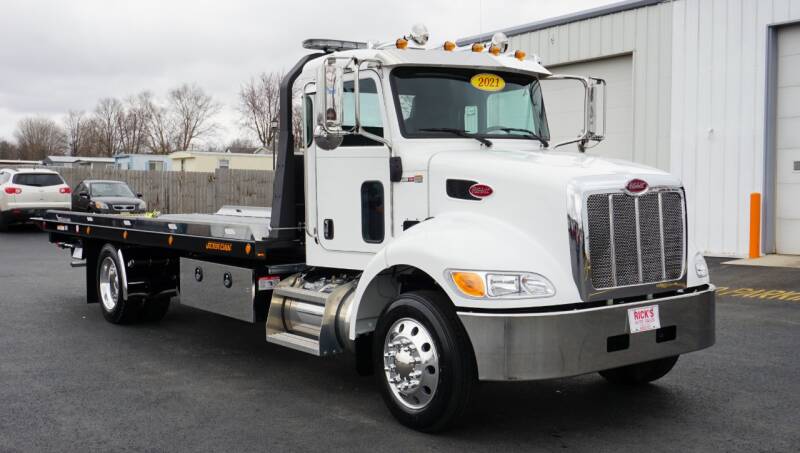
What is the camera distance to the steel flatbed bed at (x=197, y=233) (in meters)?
6.79

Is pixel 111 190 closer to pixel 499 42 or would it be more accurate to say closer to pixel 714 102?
pixel 714 102

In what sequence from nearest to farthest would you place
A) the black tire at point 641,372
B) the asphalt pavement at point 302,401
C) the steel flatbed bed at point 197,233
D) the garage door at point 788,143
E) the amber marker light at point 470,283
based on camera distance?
the amber marker light at point 470,283
the asphalt pavement at point 302,401
the black tire at point 641,372
the steel flatbed bed at point 197,233
the garage door at point 788,143

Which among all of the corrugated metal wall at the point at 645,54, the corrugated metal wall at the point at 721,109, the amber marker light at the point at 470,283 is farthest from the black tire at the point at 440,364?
the corrugated metal wall at the point at 645,54

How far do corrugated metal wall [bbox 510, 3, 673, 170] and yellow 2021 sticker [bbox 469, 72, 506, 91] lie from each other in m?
11.7

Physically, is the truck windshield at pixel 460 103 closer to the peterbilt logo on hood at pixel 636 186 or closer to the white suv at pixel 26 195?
the peterbilt logo on hood at pixel 636 186

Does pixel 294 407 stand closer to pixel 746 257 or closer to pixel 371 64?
pixel 371 64

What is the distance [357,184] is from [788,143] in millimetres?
12152

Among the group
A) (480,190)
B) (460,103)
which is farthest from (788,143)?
(480,190)

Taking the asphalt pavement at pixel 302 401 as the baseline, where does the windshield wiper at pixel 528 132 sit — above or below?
above

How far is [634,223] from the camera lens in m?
5.07

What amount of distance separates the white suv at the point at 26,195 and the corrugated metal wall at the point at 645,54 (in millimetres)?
15389

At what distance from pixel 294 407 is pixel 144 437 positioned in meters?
1.14

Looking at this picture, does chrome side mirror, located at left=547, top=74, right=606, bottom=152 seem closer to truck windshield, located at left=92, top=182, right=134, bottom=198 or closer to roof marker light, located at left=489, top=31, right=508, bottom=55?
roof marker light, located at left=489, top=31, right=508, bottom=55

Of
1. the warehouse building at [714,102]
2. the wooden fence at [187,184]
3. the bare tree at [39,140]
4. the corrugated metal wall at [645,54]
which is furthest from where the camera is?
the bare tree at [39,140]
